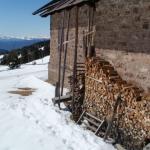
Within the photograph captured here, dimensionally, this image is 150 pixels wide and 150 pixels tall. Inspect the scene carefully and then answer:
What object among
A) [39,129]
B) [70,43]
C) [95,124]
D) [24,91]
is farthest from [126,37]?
[24,91]

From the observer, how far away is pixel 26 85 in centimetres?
1909

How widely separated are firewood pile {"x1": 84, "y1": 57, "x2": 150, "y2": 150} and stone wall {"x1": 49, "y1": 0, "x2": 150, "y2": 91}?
0.27 metres

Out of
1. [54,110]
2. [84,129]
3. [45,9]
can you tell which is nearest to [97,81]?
[84,129]

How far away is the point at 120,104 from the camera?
997 cm

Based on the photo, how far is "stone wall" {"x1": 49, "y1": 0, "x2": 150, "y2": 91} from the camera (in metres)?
9.66

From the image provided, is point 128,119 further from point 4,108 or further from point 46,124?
point 4,108

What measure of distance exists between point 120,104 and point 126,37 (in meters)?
1.83

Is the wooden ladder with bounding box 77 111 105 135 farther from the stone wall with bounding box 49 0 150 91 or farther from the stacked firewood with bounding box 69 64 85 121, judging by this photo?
the stone wall with bounding box 49 0 150 91

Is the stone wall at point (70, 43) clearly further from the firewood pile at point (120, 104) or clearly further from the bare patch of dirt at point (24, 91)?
the firewood pile at point (120, 104)

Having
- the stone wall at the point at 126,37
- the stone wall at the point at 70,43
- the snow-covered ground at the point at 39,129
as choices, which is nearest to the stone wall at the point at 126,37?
the stone wall at the point at 126,37

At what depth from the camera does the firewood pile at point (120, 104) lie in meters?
9.04

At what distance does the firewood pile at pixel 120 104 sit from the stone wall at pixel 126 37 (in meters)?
0.27

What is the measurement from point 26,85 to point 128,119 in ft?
33.6

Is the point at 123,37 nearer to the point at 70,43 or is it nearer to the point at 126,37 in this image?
the point at 126,37
